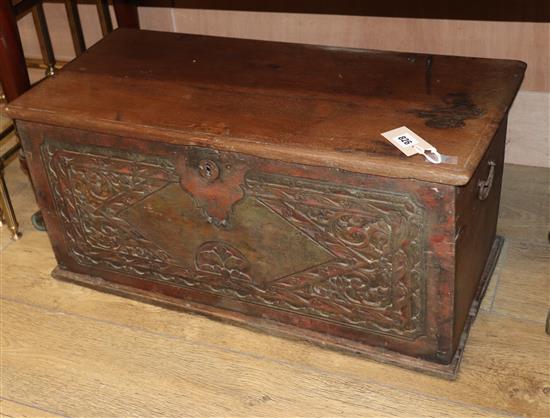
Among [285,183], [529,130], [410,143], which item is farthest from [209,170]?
[529,130]

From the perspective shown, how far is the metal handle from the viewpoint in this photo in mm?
1620

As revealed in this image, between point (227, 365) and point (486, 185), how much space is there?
68 cm

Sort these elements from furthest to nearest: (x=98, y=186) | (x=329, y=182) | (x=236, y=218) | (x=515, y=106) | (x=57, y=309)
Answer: (x=515, y=106)
(x=57, y=309)
(x=98, y=186)
(x=236, y=218)
(x=329, y=182)

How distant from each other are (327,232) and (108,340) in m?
0.62

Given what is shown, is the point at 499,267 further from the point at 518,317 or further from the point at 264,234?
the point at 264,234

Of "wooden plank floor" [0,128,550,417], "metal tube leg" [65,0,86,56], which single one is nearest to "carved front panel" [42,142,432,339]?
"wooden plank floor" [0,128,550,417]

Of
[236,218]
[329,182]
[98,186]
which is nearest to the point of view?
[329,182]

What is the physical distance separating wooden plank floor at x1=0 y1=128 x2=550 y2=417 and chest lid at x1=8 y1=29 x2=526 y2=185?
0.49 meters

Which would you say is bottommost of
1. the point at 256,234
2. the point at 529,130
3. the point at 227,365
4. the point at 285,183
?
the point at 227,365

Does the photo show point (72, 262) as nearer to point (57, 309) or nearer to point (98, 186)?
point (57, 309)

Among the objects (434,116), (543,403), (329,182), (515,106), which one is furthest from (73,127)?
(515,106)

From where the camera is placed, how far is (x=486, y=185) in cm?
164

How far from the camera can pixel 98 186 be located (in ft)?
5.91

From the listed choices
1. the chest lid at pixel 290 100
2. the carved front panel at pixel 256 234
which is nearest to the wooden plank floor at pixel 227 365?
the carved front panel at pixel 256 234
